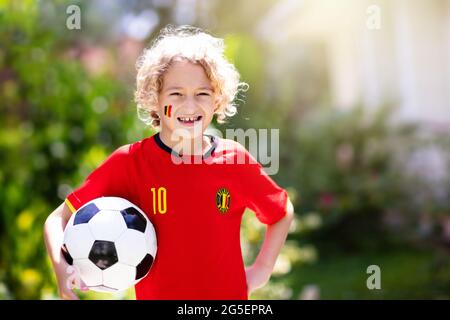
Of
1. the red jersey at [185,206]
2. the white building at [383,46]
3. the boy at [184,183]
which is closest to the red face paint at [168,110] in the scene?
the boy at [184,183]

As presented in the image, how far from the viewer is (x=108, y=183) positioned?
2.32m

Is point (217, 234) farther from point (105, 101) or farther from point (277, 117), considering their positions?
point (277, 117)

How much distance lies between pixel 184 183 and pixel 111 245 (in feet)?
1.03

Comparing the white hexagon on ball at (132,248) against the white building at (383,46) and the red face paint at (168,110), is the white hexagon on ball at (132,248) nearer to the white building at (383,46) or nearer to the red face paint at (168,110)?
the red face paint at (168,110)

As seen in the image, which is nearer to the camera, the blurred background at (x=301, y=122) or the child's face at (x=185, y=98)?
the child's face at (x=185, y=98)

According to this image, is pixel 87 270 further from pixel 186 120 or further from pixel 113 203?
pixel 186 120

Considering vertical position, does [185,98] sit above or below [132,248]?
above

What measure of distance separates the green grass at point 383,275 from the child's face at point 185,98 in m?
3.33

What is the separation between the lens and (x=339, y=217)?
7.66 meters

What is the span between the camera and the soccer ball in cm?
220

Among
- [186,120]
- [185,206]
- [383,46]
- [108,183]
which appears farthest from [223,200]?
[383,46]

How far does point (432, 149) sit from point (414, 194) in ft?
1.66

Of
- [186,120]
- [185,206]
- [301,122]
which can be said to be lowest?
[185,206]

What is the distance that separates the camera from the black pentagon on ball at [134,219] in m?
2.20
